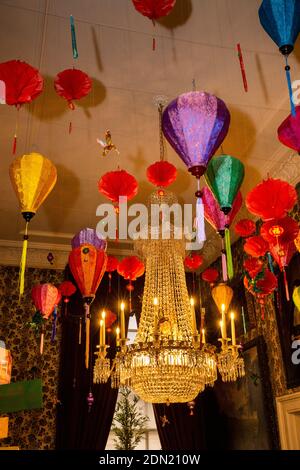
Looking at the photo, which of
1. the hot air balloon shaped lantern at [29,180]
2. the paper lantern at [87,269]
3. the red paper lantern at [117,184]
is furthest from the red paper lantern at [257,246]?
the hot air balloon shaped lantern at [29,180]

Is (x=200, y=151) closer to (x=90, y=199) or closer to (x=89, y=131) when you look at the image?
(x=89, y=131)

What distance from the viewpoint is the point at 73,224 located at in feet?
22.8

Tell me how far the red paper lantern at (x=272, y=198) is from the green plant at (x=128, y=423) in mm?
4063

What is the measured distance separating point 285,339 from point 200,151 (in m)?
3.06

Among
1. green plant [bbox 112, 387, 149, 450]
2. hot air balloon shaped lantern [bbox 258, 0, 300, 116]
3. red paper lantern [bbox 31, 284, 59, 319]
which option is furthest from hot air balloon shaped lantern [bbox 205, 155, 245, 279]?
green plant [bbox 112, 387, 149, 450]

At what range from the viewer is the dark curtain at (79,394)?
6.49 m

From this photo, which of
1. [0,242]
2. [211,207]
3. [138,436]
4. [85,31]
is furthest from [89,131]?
[138,436]

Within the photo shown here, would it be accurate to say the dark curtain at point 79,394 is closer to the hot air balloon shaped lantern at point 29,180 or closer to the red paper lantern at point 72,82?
the hot air balloon shaped lantern at point 29,180

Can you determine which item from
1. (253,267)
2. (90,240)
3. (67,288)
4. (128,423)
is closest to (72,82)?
(90,240)

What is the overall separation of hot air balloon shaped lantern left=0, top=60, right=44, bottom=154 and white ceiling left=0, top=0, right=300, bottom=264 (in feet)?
2.79

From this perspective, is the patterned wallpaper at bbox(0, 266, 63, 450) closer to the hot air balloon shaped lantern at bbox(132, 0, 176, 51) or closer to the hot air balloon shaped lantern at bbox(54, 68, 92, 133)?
the hot air balloon shaped lantern at bbox(54, 68, 92, 133)

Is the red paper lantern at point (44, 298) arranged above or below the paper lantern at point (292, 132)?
below

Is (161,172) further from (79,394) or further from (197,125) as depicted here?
(79,394)

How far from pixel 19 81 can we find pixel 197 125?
1.19 meters
